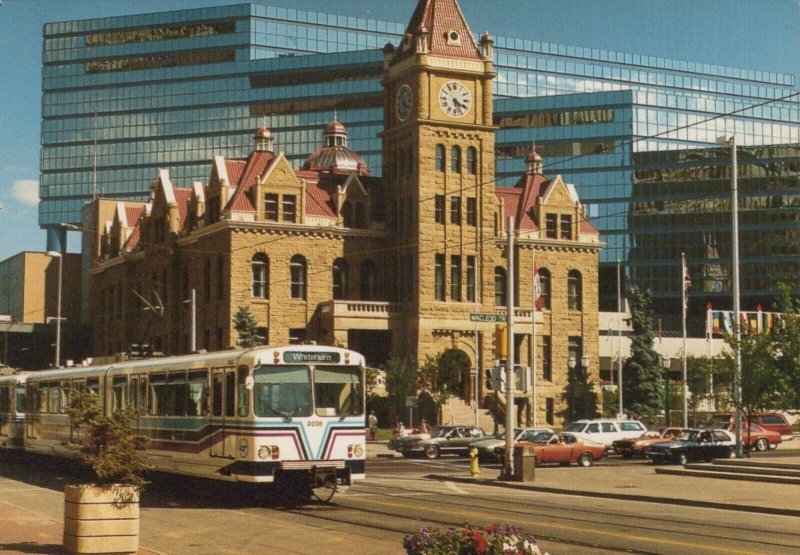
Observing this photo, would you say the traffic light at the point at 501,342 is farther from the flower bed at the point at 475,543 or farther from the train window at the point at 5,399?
the flower bed at the point at 475,543

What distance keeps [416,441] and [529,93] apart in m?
95.5

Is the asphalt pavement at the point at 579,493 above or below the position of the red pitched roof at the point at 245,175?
below

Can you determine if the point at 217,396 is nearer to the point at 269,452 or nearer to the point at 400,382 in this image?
the point at 269,452

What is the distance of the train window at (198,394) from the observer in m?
29.2

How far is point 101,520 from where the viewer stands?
18.5 meters

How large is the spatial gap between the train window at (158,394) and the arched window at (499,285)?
54.9 meters

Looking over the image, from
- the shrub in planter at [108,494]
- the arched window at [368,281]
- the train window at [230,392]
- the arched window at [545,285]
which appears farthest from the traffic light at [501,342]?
the arched window at [545,285]

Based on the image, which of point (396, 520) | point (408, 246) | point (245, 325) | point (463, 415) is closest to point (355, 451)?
point (396, 520)

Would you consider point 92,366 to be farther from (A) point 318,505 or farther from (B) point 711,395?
(B) point 711,395

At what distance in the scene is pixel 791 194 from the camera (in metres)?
123

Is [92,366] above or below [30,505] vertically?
above

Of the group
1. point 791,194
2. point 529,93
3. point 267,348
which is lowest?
point 267,348

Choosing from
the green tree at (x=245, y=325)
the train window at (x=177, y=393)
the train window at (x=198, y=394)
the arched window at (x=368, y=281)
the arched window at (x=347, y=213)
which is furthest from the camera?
the arched window at (x=368, y=281)

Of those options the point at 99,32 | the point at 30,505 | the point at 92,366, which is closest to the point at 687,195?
the point at 99,32
